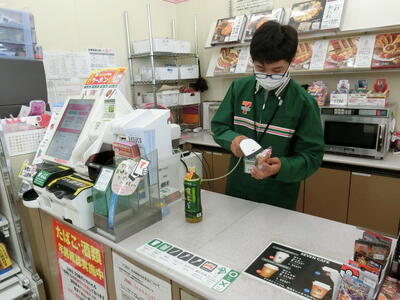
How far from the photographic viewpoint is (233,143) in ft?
4.34

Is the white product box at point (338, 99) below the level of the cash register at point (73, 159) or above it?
above

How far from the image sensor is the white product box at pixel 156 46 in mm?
3044

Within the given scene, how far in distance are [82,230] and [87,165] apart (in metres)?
0.28

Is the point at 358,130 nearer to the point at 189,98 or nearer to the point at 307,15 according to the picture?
the point at 307,15

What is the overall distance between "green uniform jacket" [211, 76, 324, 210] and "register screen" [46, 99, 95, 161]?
705 mm

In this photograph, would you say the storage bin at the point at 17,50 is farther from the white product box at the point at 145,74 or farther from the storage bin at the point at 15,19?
the white product box at the point at 145,74

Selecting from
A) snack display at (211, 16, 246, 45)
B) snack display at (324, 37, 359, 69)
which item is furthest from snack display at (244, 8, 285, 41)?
snack display at (324, 37, 359, 69)

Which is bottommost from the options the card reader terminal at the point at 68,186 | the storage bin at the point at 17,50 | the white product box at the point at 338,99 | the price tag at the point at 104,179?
the card reader terminal at the point at 68,186

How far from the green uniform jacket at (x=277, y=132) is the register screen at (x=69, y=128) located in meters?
0.71

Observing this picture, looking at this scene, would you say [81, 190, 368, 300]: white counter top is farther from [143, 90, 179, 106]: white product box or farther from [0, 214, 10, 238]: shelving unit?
Answer: [143, 90, 179, 106]: white product box

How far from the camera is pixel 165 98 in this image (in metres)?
3.22

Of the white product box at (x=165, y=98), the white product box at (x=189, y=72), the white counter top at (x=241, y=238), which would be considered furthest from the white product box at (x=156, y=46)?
the white counter top at (x=241, y=238)

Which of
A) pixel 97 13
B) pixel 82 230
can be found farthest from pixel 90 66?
pixel 82 230

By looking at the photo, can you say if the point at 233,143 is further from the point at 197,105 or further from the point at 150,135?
the point at 197,105
